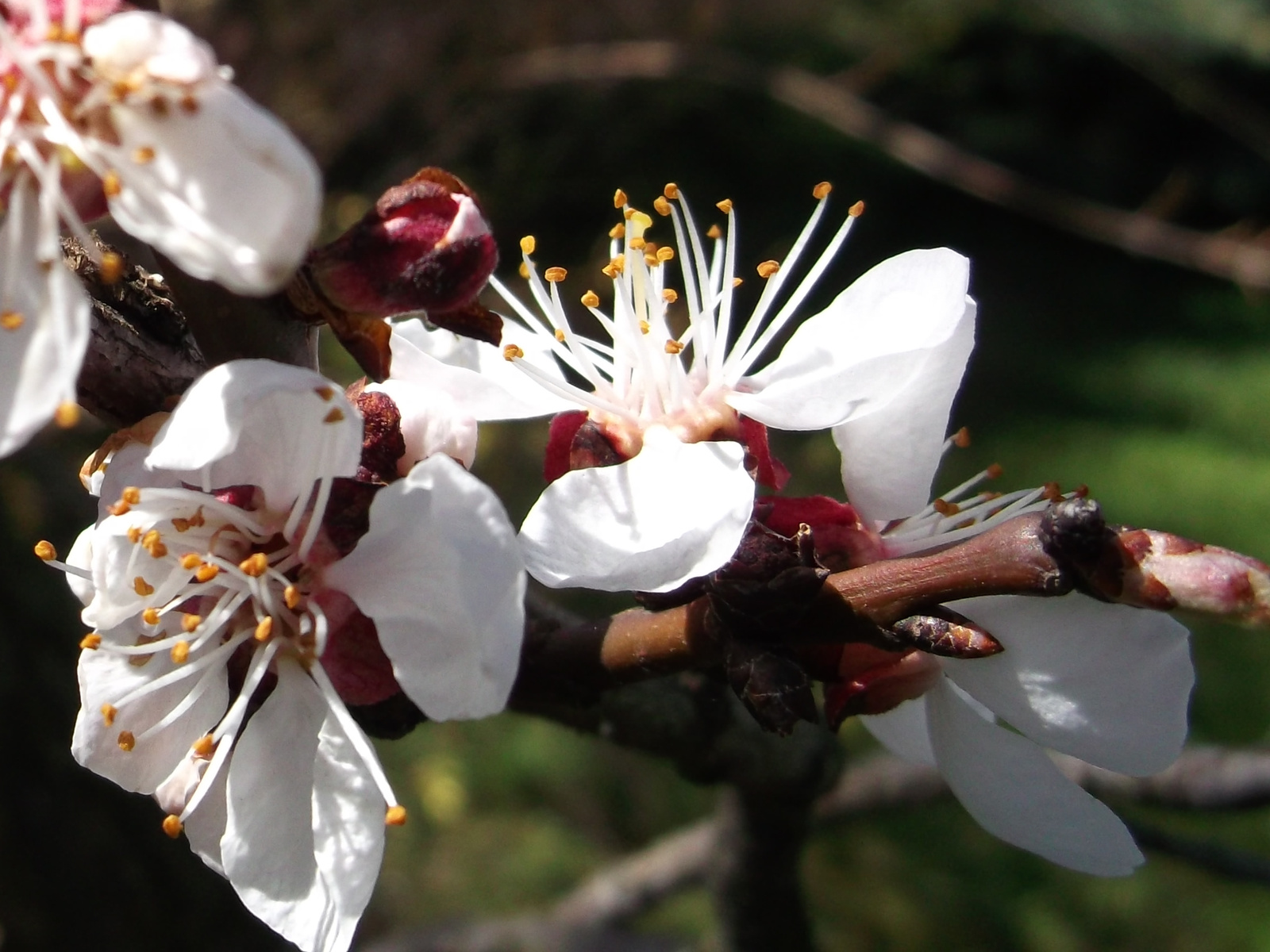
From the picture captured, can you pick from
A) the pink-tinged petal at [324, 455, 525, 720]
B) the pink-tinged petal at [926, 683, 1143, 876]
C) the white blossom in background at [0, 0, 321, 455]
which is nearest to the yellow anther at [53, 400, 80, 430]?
the white blossom in background at [0, 0, 321, 455]

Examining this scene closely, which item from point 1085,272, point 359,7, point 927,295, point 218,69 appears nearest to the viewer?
point 218,69

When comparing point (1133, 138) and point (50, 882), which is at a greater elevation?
point (1133, 138)

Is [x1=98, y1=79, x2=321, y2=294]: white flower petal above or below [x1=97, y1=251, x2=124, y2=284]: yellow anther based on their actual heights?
above

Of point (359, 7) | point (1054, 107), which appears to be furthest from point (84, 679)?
point (1054, 107)

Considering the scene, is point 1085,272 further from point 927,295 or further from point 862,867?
point 927,295

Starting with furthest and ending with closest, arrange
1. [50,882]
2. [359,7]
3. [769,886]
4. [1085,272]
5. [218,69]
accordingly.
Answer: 1. [1085,272]
2. [359,7]
3. [50,882]
4. [769,886]
5. [218,69]

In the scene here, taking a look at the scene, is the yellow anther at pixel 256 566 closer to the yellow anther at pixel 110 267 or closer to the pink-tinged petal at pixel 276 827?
the pink-tinged petal at pixel 276 827

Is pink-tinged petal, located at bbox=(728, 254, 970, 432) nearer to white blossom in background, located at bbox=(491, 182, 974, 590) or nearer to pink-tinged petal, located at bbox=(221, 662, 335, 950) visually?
white blossom in background, located at bbox=(491, 182, 974, 590)
